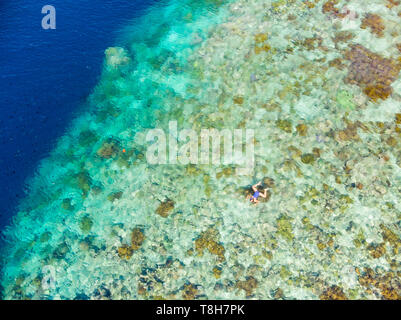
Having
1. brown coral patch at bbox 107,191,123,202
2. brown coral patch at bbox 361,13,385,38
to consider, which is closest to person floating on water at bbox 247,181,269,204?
brown coral patch at bbox 107,191,123,202

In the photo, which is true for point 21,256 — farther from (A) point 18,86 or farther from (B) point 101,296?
(A) point 18,86

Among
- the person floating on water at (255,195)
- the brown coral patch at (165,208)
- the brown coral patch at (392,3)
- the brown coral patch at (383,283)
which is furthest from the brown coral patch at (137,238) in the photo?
the brown coral patch at (392,3)

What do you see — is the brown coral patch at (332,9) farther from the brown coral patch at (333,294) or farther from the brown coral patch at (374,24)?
the brown coral patch at (333,294)

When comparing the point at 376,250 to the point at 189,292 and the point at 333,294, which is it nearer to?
the point at 333,294

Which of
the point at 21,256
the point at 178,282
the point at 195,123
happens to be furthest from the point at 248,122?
the point at 21,256

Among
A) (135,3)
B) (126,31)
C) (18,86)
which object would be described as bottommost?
(18,86)

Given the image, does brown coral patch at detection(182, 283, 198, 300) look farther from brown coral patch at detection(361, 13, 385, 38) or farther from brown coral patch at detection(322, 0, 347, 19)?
brown coral patch at detection(322, 0, 347, 19)
